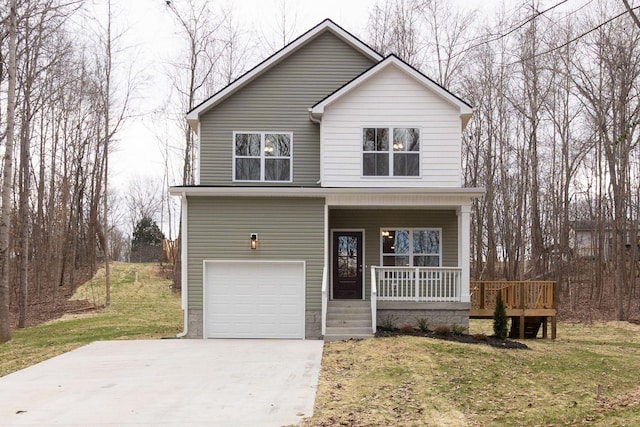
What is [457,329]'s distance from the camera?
1318 cm

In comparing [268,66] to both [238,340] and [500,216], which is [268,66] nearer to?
[238,340]

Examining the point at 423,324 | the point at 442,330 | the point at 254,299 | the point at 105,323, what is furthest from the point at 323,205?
the point at 105,323

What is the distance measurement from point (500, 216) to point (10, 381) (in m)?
29.0

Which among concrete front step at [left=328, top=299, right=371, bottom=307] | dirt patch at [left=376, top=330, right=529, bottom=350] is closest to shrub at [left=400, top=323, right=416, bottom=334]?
dirt patch at [left=376, top=330, right=529, bottom=350]

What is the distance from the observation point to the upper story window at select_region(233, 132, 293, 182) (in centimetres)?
1484

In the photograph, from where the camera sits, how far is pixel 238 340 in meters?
13.4

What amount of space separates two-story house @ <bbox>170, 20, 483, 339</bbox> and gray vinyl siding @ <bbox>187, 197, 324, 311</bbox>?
0.03 meters

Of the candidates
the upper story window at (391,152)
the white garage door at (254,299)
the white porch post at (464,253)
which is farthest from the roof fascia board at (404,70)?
the white garage door at (254,299)

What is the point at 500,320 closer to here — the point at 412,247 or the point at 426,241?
the point at 426,241

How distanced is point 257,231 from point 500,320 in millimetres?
6506

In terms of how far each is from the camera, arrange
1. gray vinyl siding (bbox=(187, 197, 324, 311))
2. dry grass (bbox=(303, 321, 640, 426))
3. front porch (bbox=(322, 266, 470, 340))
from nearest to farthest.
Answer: dry grass (bbox=(303, 321, 640, 426)), front porch (bbox=(322, 266, 470, 340)), gray vinyl siding (bbox=(187, 197, 324, 311))

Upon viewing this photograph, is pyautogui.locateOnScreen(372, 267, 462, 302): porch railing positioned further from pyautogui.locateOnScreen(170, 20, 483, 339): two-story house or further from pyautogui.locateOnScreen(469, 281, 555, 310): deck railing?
pyautogui.locateOnScreen(469, 281, 555, 310): deck railing

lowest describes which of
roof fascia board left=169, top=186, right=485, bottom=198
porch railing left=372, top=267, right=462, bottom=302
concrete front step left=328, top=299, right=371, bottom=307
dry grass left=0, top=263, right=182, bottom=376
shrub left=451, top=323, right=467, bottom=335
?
dry grass left=0, top=263, right=182, bottom=376

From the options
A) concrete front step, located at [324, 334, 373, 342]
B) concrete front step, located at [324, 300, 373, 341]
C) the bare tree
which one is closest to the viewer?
concrete front step, located at [324, 334, 373, 342]
